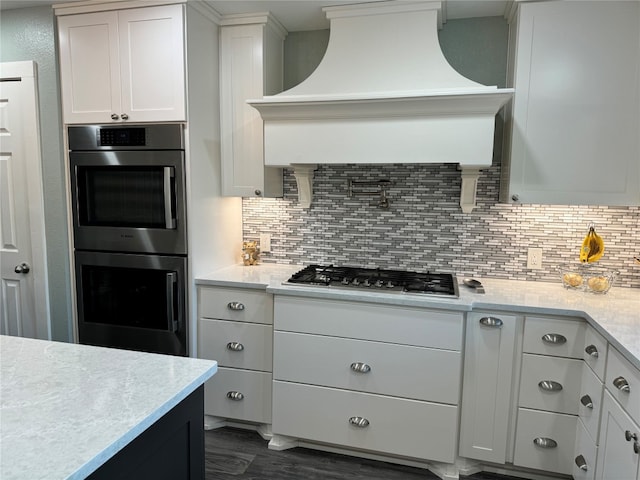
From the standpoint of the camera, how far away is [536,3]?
2.15m

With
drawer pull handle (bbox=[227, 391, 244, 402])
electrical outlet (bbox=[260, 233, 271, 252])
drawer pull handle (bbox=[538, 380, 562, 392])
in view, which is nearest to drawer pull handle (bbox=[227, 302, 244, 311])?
drawer pull handle (bbox=[227, 391, 244, 402])

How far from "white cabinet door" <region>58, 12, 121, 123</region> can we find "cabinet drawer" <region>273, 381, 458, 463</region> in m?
1.86

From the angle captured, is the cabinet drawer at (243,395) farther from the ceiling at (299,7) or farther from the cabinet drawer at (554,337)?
the ceiling at (299,7)

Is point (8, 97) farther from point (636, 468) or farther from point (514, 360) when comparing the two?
point (636, 468)

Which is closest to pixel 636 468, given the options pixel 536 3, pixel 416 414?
pixel 416 414

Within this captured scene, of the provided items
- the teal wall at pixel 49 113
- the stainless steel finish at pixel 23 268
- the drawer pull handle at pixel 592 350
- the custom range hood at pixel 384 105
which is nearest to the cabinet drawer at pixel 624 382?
the drawer pull handle at pixel 592 350

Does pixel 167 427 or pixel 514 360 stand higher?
pixel 167 427

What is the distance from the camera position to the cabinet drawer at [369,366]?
7.04ft

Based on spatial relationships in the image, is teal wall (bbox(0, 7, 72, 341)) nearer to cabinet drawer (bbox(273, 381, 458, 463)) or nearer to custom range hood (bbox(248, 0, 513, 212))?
custom range hood (bbox(248, 0, 513, 212))

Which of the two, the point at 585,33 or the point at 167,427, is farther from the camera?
the point at 585,33

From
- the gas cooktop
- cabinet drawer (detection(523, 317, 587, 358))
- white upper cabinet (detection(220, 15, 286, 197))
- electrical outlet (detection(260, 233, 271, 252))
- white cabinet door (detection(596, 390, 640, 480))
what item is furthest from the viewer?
electrical outlet (detection(260, 233, 271, 252))

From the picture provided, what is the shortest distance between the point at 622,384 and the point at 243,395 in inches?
72.4

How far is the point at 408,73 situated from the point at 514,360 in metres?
1.56

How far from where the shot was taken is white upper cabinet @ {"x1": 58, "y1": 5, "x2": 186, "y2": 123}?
233cm
